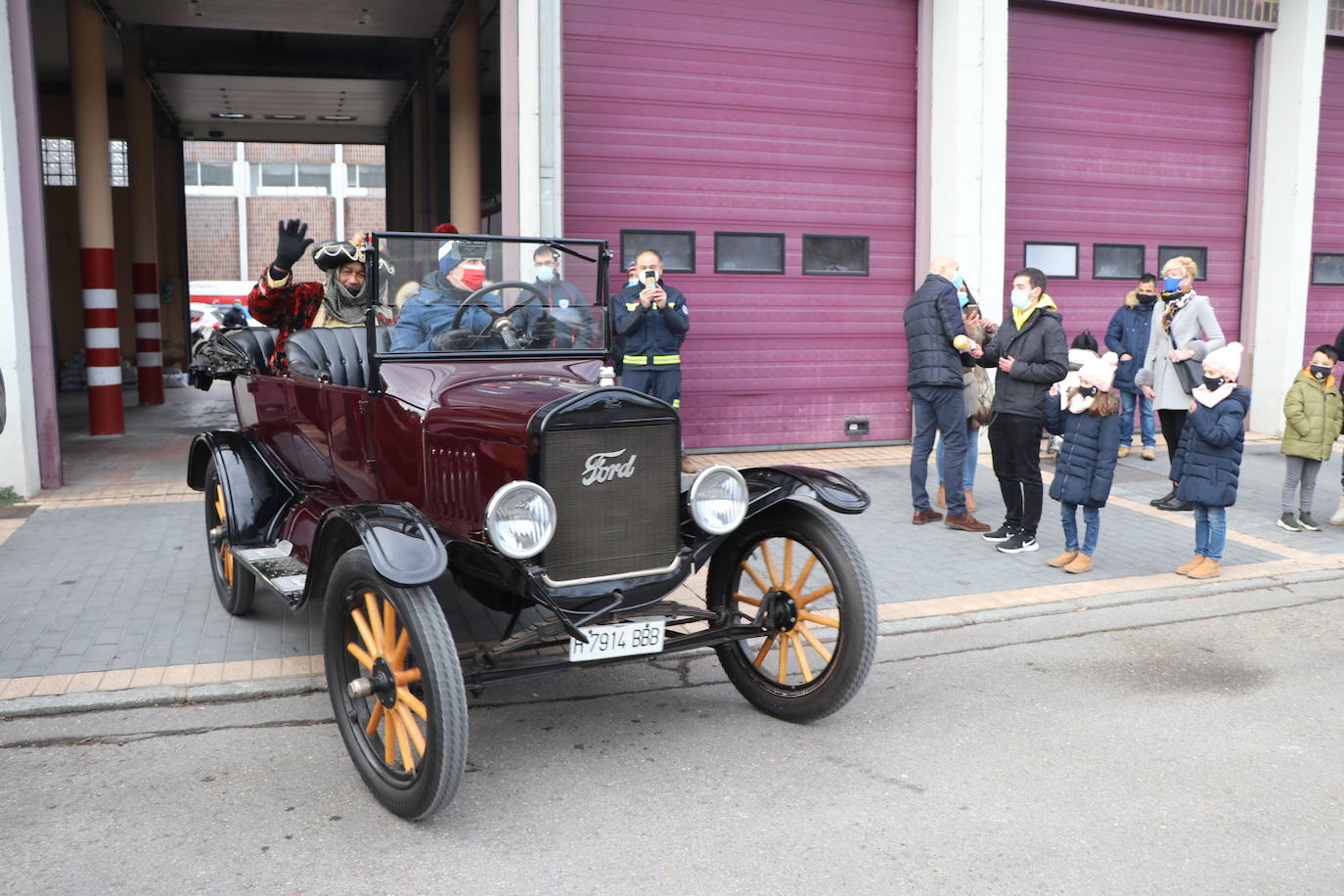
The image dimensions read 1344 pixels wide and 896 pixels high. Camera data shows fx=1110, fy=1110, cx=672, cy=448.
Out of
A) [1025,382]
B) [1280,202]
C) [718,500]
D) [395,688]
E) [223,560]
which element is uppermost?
[1280,202]

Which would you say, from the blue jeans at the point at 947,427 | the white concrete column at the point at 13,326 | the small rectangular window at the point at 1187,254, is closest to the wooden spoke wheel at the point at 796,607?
the blue jeans at the point at 947,427

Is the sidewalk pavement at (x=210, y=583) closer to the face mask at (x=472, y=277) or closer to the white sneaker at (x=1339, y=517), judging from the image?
the white sneaker at (x=1339, y=517)

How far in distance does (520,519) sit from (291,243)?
2.76 meters

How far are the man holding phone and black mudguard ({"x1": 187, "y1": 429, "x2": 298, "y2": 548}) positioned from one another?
3033 mm

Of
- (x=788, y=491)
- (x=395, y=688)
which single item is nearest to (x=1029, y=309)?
(x=788, y=491)

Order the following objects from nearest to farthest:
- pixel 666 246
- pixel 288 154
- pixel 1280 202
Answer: pixel 666 246 < pixel 1280 202 < pixel 288 154

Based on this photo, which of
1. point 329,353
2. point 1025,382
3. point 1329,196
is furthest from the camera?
point 1329,196

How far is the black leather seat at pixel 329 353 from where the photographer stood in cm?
485

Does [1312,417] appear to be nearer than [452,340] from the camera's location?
No

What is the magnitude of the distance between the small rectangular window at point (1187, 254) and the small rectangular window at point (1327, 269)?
54.6 inches

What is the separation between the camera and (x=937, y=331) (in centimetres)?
696

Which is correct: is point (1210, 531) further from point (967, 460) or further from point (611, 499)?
point (611, 499)

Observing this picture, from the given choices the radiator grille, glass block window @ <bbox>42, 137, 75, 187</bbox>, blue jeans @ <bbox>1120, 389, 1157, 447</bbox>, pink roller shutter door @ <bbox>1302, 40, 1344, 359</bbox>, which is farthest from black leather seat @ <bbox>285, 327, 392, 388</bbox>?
glass block window @ <bbox>42, 137, 75, 187</bbox>

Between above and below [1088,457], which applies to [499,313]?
above
